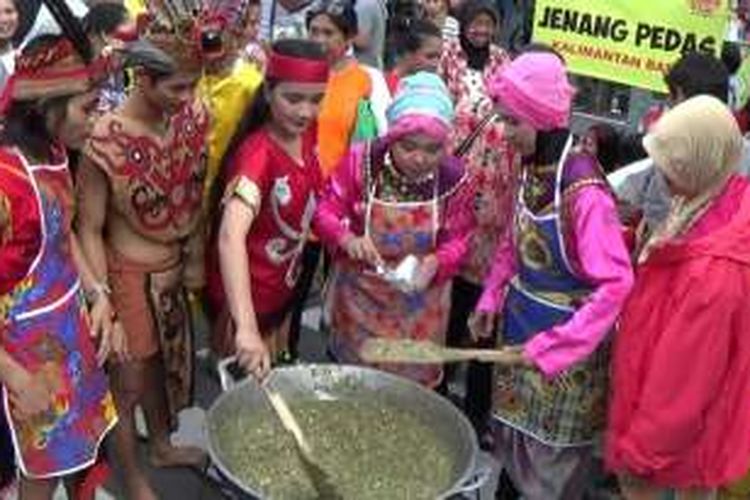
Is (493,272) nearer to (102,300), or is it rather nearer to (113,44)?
(102,300)

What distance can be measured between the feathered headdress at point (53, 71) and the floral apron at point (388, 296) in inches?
37.7

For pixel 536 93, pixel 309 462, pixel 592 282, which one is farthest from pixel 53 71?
pixel 592 282

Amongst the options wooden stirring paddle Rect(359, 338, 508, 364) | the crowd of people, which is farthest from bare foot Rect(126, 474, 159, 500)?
wooden stirring paddle Rect(359, 338, 508, 364)

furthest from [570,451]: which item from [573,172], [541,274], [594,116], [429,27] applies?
[594,116]

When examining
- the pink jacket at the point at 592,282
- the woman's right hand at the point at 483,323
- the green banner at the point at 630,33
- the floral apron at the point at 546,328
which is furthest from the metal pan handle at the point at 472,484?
the green banner at the point at 630,33

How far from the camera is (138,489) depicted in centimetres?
340

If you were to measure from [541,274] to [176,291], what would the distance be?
1129mm

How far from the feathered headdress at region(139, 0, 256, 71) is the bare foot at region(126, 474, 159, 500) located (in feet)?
4.22

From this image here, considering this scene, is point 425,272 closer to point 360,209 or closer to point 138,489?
point 360,209

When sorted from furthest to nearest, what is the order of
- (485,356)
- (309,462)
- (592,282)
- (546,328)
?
1. (546,328)
2. (592,282)
3. (485,356)
4. (309,462)

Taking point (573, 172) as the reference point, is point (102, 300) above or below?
below

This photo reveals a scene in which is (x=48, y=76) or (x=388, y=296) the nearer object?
(x=48, y=76)

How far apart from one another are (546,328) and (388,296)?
0.56 meters

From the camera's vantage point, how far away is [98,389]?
288cm
